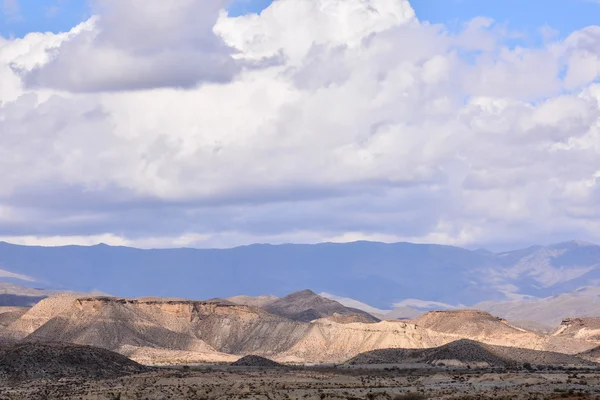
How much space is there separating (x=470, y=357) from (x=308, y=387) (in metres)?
54.9

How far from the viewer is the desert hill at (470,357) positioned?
6289 inches

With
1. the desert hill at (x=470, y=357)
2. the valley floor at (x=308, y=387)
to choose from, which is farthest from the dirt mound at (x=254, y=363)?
the valley floor at (x=308, y=387)

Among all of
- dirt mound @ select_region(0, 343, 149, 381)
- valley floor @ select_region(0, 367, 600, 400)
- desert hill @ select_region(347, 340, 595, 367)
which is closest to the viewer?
valley floor @ select_region(0, 367, 600, 400)

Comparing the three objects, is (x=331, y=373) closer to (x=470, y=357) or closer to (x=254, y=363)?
(x=254, y=363)

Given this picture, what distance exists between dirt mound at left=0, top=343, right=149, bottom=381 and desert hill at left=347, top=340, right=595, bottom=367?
40176 millimetres

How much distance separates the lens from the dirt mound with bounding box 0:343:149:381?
131250 millimetres

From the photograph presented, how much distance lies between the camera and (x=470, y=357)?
527ft

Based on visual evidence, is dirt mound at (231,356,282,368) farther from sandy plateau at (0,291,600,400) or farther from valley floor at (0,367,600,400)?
valley floor at (0,367,600,400)

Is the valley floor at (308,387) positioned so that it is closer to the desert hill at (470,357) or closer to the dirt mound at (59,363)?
the dirt mound at (59,363)

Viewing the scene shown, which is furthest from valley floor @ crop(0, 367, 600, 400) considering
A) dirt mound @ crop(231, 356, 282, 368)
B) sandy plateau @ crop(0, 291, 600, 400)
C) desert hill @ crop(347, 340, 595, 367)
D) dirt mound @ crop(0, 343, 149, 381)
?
desert hill @ crop(347, 340, 595, 367)

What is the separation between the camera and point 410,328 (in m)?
197

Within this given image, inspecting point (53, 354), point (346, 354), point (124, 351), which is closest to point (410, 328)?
point (346, 354)

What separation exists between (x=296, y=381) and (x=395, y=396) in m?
21.1

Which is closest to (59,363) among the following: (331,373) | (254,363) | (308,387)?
(331,373)
